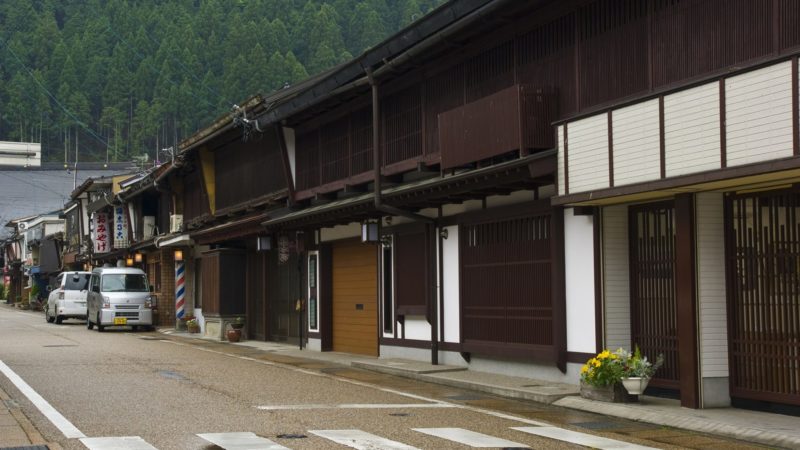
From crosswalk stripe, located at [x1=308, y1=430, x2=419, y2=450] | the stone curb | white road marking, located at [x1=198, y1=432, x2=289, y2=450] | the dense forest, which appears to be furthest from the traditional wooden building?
the dense forest

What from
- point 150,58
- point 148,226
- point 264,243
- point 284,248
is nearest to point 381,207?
point 284,248

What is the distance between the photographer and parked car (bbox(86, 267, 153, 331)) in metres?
34.7

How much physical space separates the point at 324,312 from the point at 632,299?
11967 mm

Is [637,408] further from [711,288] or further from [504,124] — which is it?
[504,124]

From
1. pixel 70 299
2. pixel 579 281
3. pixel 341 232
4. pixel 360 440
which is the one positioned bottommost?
pixel 360 440

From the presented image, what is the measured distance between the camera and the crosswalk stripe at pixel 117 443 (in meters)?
9.82

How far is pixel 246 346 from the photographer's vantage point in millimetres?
27750

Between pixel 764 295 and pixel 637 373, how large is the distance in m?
1.93

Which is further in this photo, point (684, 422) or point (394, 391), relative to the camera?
point (394, 391)

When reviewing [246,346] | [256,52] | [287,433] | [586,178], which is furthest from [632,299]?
[256,52]

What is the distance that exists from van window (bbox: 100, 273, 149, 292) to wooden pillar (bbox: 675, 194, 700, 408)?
1020 inches

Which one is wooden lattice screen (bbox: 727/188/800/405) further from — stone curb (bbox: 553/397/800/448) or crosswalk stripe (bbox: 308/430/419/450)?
crosswalk stripe (bbox: 308/430/419/450)

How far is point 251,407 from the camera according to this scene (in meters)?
13.3

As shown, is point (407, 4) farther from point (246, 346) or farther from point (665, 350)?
point (665, 350)
